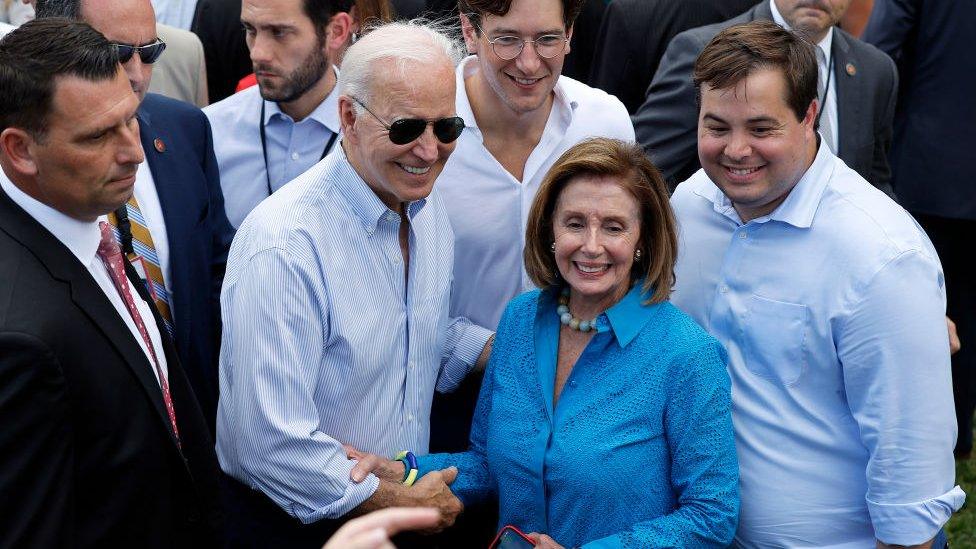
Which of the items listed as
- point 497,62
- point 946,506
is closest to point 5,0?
point 497,62

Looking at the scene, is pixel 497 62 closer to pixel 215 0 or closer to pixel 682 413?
pixel 682 413

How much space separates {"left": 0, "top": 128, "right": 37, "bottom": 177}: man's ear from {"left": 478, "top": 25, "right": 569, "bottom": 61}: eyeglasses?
1587 millimetres

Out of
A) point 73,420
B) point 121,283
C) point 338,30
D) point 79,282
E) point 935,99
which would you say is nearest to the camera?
point 73,420

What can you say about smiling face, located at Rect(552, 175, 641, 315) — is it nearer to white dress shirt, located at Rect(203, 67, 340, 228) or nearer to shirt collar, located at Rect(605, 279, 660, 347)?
shirt collar, located at Rect(605, 279, 660, 347)

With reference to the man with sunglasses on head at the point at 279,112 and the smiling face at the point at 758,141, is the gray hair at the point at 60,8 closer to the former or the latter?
the man with sunglasses on head at the point at 279,112

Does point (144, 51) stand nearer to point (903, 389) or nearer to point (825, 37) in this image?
point (903, 389)

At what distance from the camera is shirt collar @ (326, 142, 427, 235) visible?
318cm

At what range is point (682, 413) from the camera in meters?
2.99

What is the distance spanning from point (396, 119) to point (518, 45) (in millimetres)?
783

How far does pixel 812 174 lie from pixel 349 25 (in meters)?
2.08

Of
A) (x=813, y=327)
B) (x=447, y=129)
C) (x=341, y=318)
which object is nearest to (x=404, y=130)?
(x=447, y=129)

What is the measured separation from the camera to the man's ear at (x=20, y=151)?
2.63 metres

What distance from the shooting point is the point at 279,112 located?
435 centimetres

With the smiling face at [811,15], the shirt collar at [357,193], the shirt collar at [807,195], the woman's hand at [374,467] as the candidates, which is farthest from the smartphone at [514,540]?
the smiling face at [811,15]
